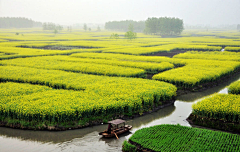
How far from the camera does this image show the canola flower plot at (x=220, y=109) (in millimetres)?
17345

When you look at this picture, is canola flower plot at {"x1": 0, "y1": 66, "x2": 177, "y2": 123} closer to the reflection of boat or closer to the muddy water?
the muddy water

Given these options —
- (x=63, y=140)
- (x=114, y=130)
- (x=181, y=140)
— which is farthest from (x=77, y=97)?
(x=181, y=140)

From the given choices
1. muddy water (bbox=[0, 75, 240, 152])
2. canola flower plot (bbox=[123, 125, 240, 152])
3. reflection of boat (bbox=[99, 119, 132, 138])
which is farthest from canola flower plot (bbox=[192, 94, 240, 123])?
reflection of boat (bbox=[99, 119, 132, 138])

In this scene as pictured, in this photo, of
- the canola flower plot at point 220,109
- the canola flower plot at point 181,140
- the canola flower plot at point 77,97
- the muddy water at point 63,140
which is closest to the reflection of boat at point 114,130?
the muddy water at point 63,140

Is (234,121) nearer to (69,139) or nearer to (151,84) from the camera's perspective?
(151,84)

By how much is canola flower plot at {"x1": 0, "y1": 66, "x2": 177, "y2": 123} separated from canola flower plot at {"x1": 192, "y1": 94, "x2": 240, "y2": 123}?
425cm

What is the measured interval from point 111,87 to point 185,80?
9292mm

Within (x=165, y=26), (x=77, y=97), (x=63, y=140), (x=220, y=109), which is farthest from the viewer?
(x=165, y=26)

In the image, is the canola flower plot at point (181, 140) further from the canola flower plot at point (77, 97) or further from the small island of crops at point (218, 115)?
the canola flower plot at point (77, 97)

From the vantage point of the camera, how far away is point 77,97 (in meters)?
20.8

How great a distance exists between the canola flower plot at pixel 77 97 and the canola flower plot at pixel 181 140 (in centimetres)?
459

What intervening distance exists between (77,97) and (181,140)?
1032 cm

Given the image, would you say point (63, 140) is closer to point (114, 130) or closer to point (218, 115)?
point (114, 130)

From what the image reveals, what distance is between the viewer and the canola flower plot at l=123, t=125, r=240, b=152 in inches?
521
